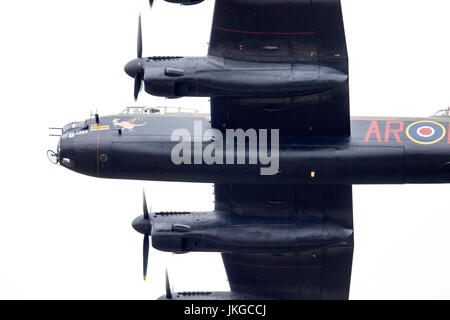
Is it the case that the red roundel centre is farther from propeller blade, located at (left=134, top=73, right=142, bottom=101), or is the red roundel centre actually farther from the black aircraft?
propeller blade, located at (left=134, top=73, right=142, bottom=101)

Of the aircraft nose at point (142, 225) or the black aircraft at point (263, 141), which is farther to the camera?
the aircraft nose at point (142, 225)

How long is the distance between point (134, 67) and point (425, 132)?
1283 cm

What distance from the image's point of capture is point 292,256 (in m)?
52.2

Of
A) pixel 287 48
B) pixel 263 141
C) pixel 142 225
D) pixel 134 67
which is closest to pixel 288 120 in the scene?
pixel 263 141

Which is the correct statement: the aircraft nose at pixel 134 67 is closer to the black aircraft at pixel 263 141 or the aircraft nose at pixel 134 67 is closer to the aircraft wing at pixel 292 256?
the black aircraft at pixel 263 141

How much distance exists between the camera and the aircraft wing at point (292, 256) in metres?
50.1

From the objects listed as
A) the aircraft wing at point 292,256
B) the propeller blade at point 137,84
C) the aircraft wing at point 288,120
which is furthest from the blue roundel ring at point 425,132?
the propeller blade at point 137,84

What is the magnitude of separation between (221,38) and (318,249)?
35.5ft

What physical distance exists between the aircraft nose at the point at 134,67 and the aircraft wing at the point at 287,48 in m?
3.06

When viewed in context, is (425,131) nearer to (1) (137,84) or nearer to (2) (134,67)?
(1) (137,84)

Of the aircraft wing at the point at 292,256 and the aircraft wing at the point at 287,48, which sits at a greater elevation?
the aircraft wing at the point at 287,48

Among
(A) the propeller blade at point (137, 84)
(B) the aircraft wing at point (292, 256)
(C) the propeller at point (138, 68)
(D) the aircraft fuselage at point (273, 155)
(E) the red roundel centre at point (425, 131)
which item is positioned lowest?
(B) the aircraft wing at point (292, 256)

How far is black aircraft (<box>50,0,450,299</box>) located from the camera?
4634cm

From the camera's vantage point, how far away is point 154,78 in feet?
152
